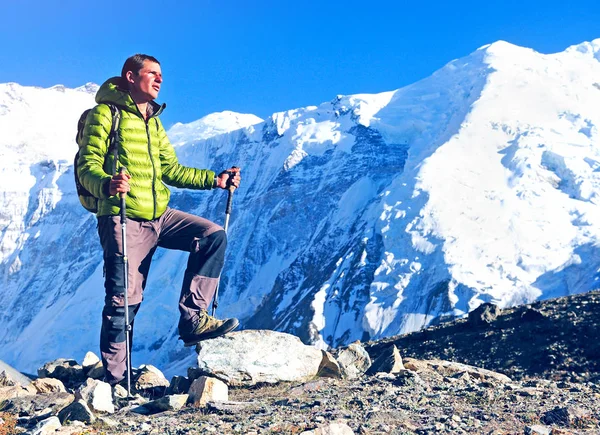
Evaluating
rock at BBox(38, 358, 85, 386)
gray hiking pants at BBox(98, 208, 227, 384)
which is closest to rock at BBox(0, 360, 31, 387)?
rock at BBox(38, 358, 85, 386)

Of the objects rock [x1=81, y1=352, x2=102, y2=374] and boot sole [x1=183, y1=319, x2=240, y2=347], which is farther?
rock [x1=81, y1=352, x2=102, y2=374]

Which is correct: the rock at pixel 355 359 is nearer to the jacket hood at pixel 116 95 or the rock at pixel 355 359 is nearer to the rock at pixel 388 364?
the rock at pixel 388 364

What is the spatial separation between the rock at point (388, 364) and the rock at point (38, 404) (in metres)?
4.35

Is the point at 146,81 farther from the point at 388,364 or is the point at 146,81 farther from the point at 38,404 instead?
the point at 388,364

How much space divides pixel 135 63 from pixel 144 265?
2.41 metres

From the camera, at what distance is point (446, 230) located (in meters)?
106

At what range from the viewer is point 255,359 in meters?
10.5

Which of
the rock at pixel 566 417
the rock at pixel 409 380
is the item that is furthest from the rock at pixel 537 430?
the rock at pixel 409 380

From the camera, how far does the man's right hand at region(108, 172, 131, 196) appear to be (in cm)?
887

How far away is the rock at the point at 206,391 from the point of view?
9.17 m

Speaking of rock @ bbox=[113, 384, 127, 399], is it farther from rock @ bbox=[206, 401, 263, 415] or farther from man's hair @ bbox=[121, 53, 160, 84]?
man's hair @ bbox=[121, 53, 160, 84]

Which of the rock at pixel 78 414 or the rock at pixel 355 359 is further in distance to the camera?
the rock at pixel 355 359

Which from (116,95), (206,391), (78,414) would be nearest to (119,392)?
(206,391)

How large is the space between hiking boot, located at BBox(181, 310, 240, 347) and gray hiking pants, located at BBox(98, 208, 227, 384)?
7cm
